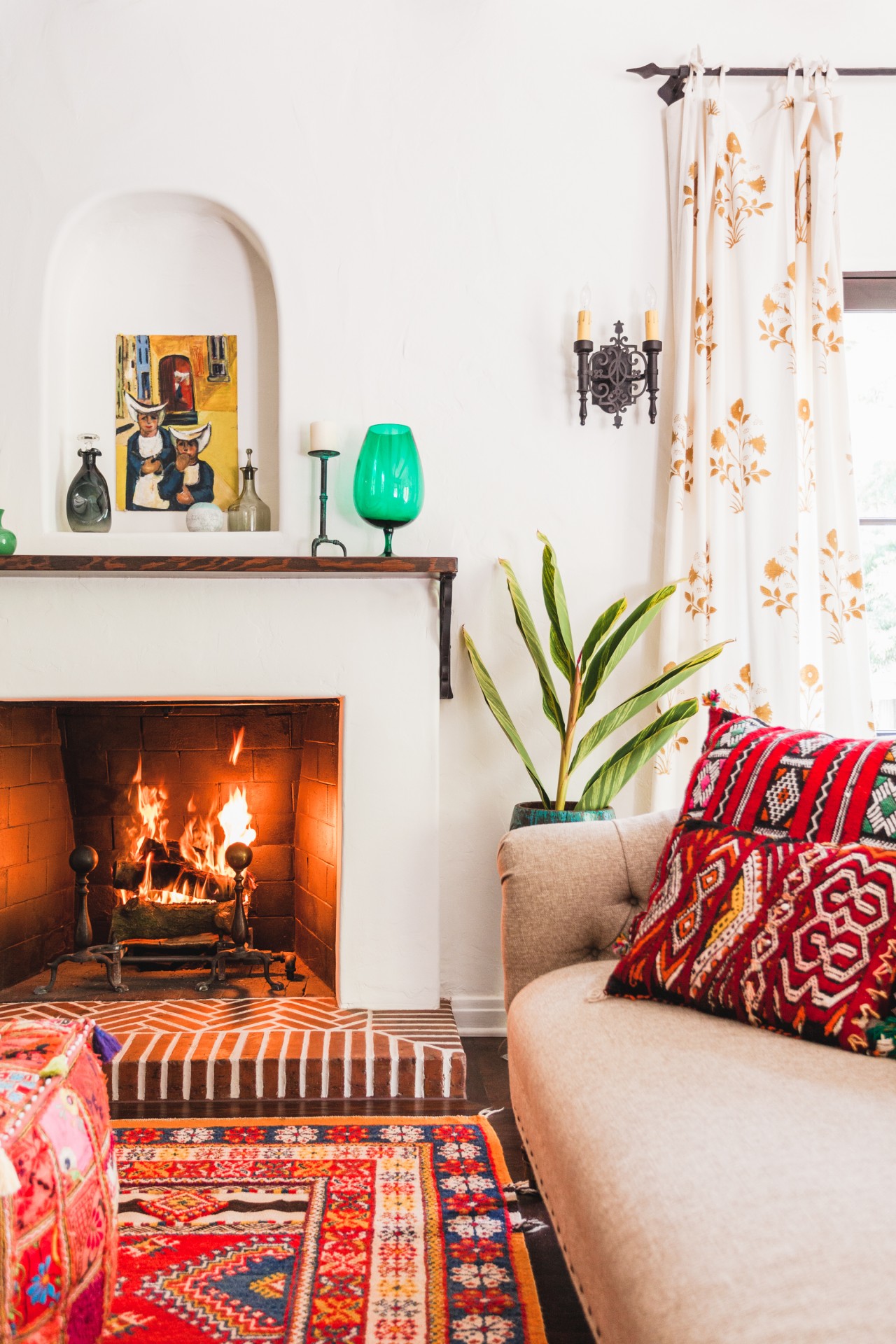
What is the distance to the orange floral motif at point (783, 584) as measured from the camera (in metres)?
2.55

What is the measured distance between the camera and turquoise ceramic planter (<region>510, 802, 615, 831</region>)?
2305 mm

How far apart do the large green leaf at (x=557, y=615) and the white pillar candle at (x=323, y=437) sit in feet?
1.88

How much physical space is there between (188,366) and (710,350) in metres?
1.40

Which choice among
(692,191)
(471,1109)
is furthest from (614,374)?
(471,1109)

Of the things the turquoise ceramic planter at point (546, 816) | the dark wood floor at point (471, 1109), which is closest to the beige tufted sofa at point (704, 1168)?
the dark wood floor at point (471, 1109)

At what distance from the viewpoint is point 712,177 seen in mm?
2580

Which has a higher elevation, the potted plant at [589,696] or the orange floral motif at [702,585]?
the orange floral motif at [702,585]

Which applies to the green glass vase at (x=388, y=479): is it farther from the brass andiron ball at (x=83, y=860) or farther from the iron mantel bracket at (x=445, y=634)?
the brass andiron ball at (x=83, y=860)

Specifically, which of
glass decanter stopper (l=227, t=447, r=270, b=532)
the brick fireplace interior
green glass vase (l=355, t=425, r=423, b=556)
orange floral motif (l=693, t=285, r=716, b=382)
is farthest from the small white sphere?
orange floral motif (l=693, t=285, r=716, b=382)

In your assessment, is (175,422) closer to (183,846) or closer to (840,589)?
(183,846)

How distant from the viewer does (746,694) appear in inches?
101

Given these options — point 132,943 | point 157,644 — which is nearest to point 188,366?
point 157,644

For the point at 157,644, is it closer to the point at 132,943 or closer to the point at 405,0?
the point at 132,943

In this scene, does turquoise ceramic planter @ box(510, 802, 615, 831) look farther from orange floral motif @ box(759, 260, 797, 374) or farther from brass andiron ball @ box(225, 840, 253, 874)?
orange floral motif @ box(759, 260, 797, 374)
